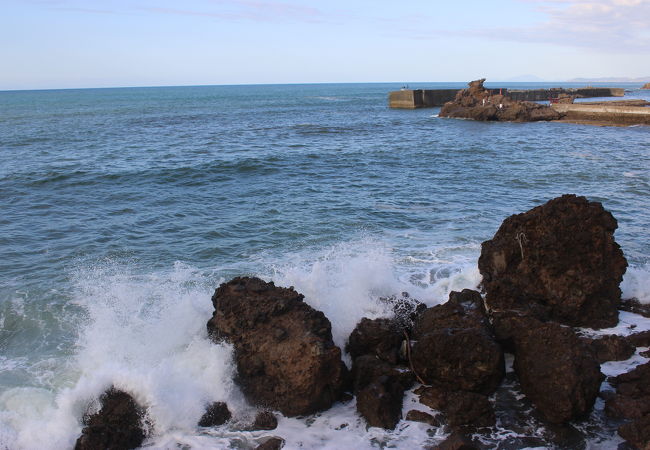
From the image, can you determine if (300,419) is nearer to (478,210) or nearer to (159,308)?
(159,308)

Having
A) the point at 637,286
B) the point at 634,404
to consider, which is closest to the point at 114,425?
the point at 634,404

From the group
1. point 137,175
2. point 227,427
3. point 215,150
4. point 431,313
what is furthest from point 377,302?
point 215,150

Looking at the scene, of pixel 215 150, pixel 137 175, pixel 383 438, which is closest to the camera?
pixel 383 438

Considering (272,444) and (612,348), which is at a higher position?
(612,348)

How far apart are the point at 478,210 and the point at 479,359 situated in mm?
9902

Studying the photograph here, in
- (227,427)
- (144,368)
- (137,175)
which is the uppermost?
(137,175)

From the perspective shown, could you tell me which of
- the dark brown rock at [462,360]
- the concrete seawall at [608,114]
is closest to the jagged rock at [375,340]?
the dark brown rock at [462,360]

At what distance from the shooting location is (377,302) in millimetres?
8336

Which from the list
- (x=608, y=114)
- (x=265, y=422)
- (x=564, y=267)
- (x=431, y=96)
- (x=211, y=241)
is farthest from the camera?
(x=431, y=96)

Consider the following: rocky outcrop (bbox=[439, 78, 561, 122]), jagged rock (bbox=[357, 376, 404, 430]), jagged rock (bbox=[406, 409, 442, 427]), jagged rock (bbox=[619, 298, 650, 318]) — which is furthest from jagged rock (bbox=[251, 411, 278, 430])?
rocky outcrop (bbox=[439, 78, 561, 122])

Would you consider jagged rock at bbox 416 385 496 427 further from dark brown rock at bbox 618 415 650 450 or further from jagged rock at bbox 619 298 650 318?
jagged rock at bbox 619 298 650 318

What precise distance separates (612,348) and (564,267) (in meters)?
1.42

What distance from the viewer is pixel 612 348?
7.18 m

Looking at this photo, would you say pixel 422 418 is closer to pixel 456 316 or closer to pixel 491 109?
pixel 456 316
